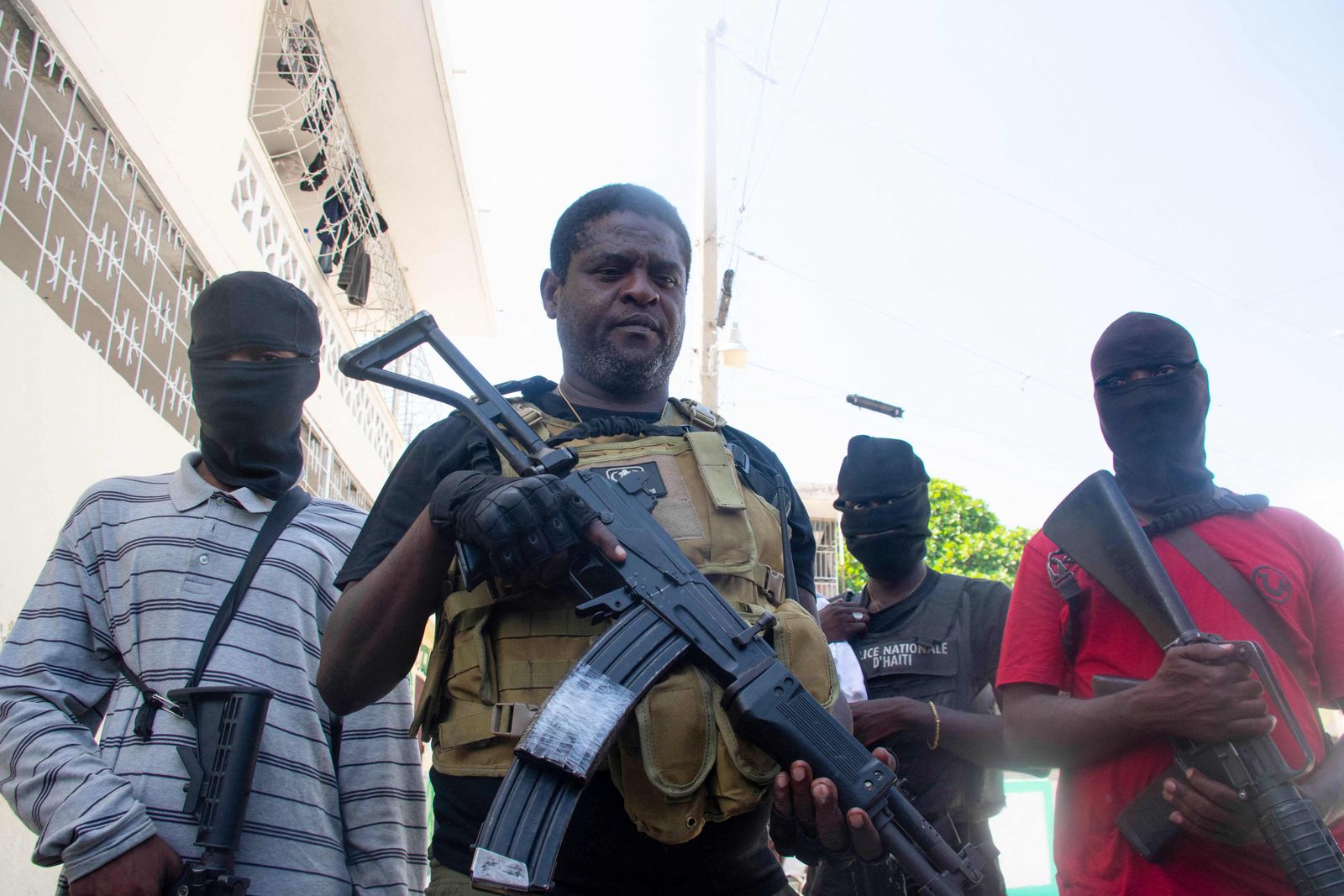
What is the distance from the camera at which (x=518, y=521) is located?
1591 mm

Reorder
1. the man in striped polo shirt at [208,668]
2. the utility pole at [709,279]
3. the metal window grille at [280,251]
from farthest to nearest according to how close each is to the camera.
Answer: the utility pole at [709,279] → the metal window grille at [280,251] → the man in striped polo shirt at [208,668]

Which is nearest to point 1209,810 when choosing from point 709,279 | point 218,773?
point 218,773

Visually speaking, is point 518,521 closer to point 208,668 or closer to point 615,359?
point 615,359

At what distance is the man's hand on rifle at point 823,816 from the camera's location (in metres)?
1.63

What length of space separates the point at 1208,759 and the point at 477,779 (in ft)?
5.09

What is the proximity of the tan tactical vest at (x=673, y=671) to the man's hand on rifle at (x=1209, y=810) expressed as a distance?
0.87m

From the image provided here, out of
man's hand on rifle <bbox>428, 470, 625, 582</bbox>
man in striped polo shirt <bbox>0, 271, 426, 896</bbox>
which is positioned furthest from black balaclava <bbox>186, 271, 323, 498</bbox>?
man's hand on rifle <bbox>428, 470, 625, 582</bbox>

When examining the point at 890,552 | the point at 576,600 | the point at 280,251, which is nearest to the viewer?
the point at 576,600

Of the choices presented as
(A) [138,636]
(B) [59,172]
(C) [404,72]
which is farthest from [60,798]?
(C) [404,72]

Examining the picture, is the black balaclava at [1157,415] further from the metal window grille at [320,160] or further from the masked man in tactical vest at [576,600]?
the metal window grille at [320,160]

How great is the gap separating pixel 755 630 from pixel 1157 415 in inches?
59.2

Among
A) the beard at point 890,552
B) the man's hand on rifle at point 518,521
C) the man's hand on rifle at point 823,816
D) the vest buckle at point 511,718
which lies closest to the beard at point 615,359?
the man's hand on rifle at point 518,521

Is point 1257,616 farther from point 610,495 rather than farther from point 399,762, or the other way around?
point 399,762

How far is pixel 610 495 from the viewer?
1.92 m
